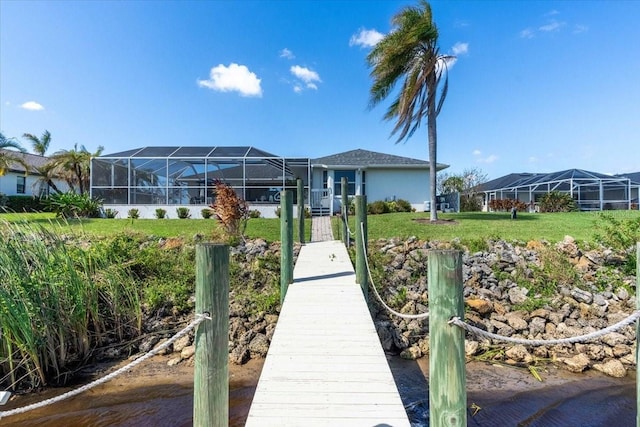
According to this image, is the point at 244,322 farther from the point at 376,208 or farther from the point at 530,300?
the point at 376,208

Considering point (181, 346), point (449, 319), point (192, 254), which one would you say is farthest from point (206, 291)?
point (192, 254)

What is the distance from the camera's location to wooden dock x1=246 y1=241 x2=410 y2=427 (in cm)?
311

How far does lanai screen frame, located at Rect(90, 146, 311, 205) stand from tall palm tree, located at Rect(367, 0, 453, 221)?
23.7ft

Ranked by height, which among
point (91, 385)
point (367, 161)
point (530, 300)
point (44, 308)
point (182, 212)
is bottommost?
point (530, 300)

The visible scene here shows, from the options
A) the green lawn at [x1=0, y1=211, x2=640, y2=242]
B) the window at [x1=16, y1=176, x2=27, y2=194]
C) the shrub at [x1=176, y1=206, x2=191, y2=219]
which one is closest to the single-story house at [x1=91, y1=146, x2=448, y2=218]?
the shrub at [x1=176, y1=206, x2=191, y2=219]

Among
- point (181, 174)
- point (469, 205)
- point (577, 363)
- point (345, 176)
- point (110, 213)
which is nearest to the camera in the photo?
point (577, 363)

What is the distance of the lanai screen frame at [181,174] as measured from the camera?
788 inches

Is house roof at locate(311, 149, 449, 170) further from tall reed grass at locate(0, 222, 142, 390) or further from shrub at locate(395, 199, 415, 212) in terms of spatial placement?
tall reed grass at locate(0, 222, 142, 390)

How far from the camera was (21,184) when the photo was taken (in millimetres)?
27359

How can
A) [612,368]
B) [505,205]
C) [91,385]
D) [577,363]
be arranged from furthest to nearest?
1. [505,205]
2. [577,363]
3. [612,368]
4. [91,385]

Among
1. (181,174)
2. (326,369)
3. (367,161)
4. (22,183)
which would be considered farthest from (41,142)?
(326,369)

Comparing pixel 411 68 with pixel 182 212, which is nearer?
pixel 411 68

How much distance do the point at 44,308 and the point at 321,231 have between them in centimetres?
899

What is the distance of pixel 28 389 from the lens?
5.02 meters
